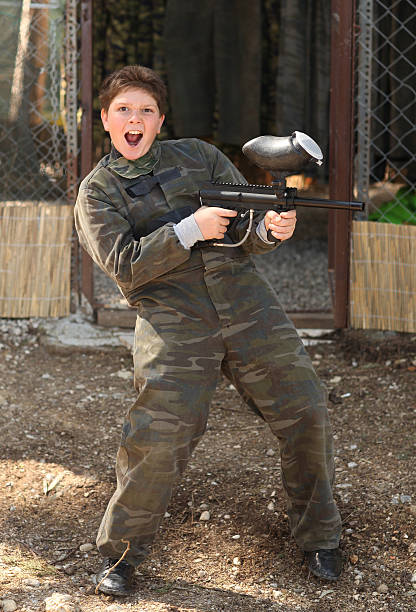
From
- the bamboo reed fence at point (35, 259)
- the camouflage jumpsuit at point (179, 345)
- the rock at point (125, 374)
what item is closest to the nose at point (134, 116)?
the camouflage jumpsuit at point (179, 345)

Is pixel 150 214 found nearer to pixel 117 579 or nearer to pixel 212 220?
pixel 212 220

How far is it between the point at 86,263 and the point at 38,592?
2.53 m

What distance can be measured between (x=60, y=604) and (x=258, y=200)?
1.26 m

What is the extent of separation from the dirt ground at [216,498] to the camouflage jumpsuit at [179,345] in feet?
0.73

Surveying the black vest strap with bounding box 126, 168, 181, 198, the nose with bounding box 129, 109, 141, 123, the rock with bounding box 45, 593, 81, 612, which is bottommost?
the rock with bounding box 45, 593, 81, 612

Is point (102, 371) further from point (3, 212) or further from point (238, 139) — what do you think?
point (238, 139)

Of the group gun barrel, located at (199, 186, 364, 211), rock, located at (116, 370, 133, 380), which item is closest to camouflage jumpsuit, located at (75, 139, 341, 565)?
gun barrel, located at (199, 186, 364, 211)

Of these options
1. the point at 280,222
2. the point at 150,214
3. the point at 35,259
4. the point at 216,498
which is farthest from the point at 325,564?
the point at 35,259

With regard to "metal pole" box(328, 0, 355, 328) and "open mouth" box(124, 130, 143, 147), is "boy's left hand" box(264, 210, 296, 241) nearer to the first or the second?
"open mouth" box(124, 130, 143, 147)

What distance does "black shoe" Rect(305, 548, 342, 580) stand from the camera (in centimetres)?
270

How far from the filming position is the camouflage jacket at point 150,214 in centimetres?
246

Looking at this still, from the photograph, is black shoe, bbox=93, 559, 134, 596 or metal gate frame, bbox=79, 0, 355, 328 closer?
black shoe, bbox=93, 559, 134, 596

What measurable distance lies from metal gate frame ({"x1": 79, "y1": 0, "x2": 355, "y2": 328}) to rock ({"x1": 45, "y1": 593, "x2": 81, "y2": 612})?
258 cm

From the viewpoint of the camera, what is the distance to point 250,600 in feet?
8.66
